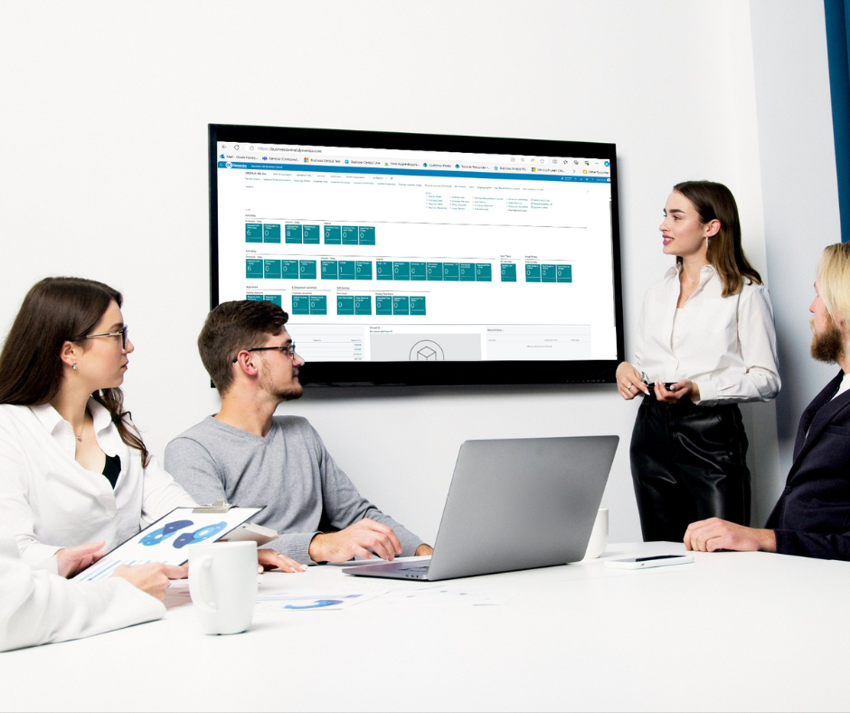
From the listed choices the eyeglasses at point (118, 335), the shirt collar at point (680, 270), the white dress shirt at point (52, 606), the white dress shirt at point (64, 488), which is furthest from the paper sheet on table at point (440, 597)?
the shirt collar at point (680, 270)

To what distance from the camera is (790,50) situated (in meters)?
3.11

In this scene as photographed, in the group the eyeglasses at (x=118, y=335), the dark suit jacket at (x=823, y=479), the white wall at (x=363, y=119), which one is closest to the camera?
the dark suit jacket at (x=823, y=479)

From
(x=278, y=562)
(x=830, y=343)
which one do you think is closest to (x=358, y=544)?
(x=278, y=562)

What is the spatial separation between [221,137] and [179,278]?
48 cm

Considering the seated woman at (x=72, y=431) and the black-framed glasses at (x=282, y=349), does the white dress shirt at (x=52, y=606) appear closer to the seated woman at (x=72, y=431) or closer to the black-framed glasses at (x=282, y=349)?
the seated woman at (x=72, y=431)

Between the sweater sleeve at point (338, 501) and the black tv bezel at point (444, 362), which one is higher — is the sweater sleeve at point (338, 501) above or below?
below

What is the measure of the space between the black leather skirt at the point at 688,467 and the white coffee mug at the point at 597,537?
116 centimetres

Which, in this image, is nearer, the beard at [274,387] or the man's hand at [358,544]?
the man's hand at [358,544]

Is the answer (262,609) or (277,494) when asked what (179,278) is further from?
(262,609)

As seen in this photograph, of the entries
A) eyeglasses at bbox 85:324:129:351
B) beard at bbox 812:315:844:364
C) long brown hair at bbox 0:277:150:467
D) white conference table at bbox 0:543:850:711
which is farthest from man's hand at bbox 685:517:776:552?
eyeglasses at bbox 85:324:129:351

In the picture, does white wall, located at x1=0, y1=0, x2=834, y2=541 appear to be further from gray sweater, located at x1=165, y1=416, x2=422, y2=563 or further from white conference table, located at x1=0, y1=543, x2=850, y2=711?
white conference table, located at x1=0, y1=543, x2=850, y2=711

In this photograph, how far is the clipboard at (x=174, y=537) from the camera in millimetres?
1195

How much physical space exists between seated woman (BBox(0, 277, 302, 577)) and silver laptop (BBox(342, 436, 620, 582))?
435 millimetres

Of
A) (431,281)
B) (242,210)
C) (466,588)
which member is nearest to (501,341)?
(431,281)
